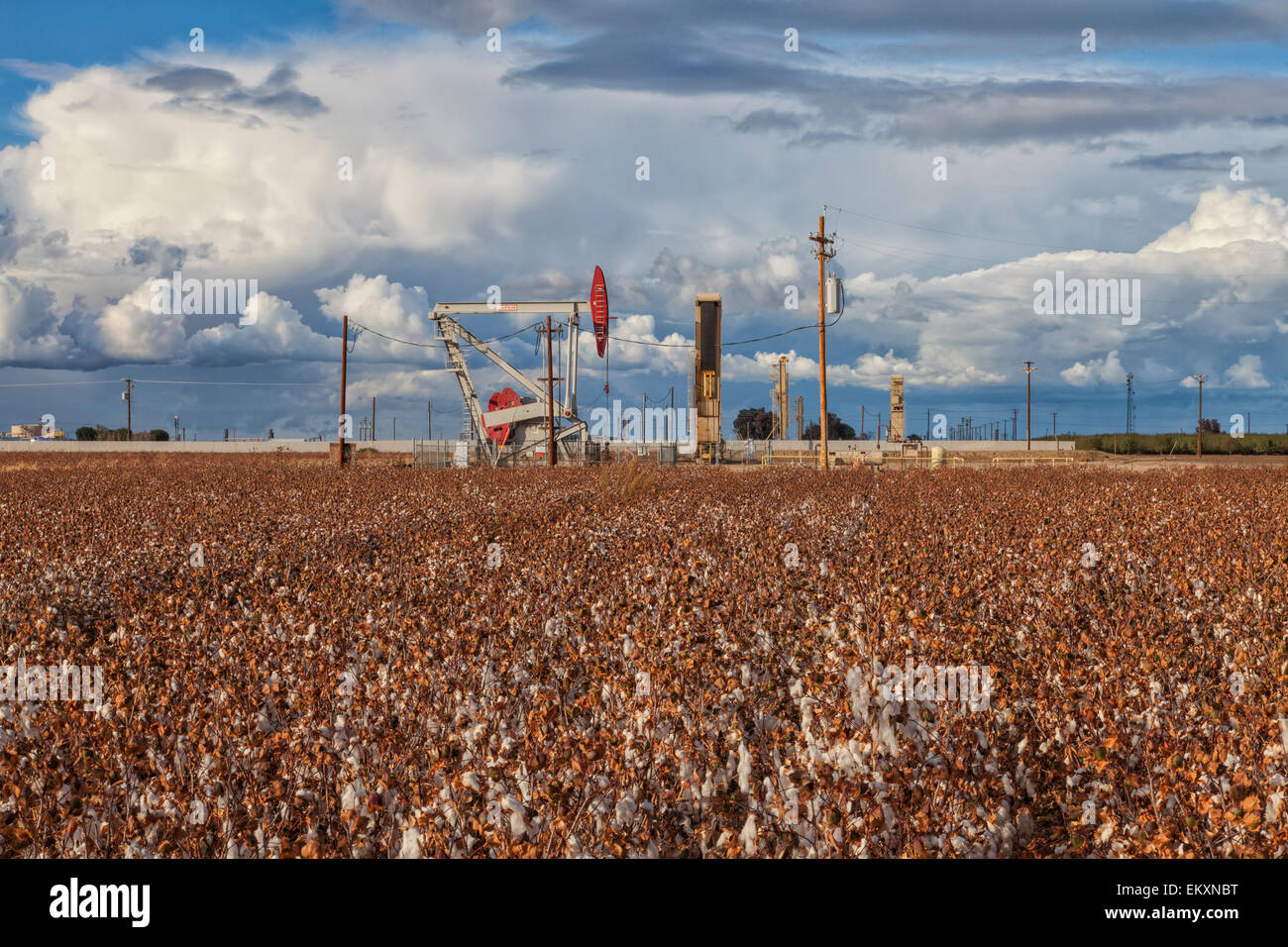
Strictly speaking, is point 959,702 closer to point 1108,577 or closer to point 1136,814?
point 1136,814

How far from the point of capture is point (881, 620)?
487 cm

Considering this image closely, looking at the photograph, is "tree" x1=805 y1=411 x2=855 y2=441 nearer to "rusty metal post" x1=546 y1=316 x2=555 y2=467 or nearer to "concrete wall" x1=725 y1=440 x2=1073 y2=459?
"concrete wall" x1=725 y1=440 x2=1073 y2=459

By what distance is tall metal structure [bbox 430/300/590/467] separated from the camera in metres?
36.4

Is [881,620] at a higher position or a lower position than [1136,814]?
higher

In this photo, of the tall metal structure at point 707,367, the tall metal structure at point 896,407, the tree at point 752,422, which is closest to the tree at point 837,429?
the tree at point 752,422

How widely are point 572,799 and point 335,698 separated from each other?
1.63 metres

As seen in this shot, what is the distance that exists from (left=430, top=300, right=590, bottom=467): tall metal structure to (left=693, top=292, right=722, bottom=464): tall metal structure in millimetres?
4939

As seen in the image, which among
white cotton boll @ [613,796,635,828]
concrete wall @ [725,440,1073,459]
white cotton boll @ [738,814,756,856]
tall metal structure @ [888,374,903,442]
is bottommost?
white cotton boll @ [738,814,756,856]

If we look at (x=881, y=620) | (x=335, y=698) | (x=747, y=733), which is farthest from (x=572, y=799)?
(x=881, y=620)

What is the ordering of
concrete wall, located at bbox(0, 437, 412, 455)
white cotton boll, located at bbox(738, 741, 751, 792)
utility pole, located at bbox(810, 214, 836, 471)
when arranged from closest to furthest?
white cotton boll, located at bbox(738, 741, 751, 792)
utility pole, located at bbox(810, 214, 836, 471)
concrete wall, located at bbox(0, 437, 412, 455)

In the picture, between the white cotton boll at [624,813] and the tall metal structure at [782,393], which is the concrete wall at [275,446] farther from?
the white cotton boll at [624,813]

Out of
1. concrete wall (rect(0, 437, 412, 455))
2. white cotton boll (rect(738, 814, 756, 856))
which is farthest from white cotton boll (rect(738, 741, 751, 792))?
concrete wall (rect(0, 437, 412, 455))

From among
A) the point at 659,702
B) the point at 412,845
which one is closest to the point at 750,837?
the point at 412,845

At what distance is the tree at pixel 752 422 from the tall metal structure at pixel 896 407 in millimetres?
32077
